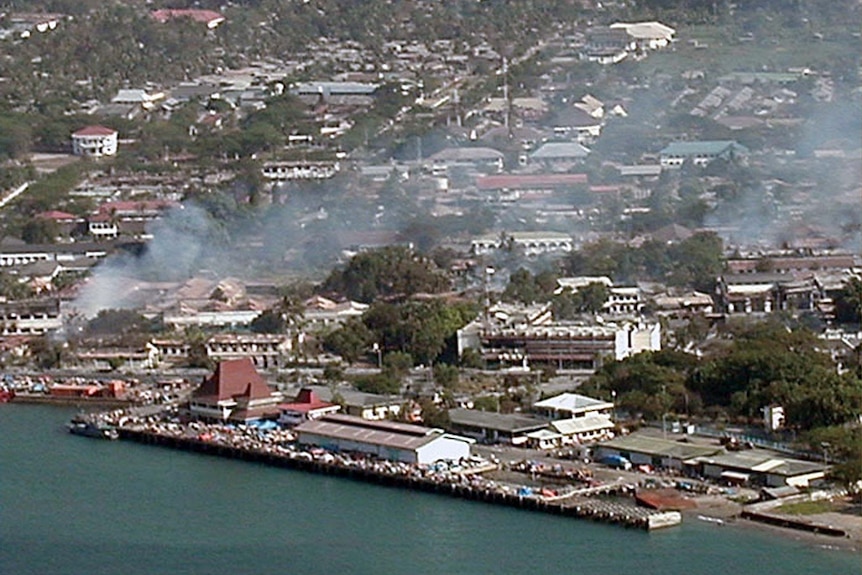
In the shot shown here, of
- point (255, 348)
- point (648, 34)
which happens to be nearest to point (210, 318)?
point (255, 348)

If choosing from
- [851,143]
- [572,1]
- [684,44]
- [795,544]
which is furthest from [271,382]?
[572,1]

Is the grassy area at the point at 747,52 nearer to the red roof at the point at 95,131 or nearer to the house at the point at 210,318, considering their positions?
the red roof at the point at 95,131

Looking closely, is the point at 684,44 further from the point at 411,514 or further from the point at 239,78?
the point at 411,514

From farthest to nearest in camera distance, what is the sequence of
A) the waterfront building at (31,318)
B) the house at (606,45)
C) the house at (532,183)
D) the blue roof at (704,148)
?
the house at (606,45) → the blue roof at (704,148) → the house at (532,183) → the waterfront building at (31,318)

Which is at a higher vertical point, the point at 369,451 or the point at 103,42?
the point at 103,42

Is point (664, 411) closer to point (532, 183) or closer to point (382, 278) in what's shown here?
point (382, 278)

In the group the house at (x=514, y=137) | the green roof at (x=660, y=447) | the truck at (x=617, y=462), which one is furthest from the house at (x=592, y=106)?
the truck at (x=617, y=462)
